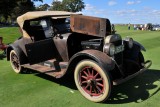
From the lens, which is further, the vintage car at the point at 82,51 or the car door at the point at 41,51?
the car door at the point at 41,51

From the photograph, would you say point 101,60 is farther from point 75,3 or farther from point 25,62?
point 75,3

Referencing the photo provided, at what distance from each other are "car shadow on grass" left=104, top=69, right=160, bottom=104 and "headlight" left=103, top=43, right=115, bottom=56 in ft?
3.39

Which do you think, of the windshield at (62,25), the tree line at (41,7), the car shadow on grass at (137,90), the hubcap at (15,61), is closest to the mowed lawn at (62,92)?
the car shadow on grass at (137,90)

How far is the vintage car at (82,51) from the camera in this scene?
5.55 metres

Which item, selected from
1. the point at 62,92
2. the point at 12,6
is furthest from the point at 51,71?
the point at 12,6

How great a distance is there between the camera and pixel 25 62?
26.3 ft

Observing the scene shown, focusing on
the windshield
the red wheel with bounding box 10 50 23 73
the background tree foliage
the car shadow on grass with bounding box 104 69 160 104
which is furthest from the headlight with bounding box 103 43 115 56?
the background tree foliage

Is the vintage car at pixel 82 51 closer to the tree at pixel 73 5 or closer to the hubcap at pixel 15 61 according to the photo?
the hubcap at pixel 15 61

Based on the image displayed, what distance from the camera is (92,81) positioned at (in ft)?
18.5

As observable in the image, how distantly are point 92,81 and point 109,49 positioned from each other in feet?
2.69

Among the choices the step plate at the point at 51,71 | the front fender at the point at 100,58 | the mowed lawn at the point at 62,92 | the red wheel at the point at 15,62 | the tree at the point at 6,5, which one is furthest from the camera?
the tree at the point at 6,5

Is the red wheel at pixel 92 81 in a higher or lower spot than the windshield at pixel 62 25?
lower

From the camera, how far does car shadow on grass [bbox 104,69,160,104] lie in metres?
5.68

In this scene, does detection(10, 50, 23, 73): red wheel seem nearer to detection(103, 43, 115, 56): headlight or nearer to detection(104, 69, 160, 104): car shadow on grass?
detection(104, 69, 160, 104): car shadow on grass
